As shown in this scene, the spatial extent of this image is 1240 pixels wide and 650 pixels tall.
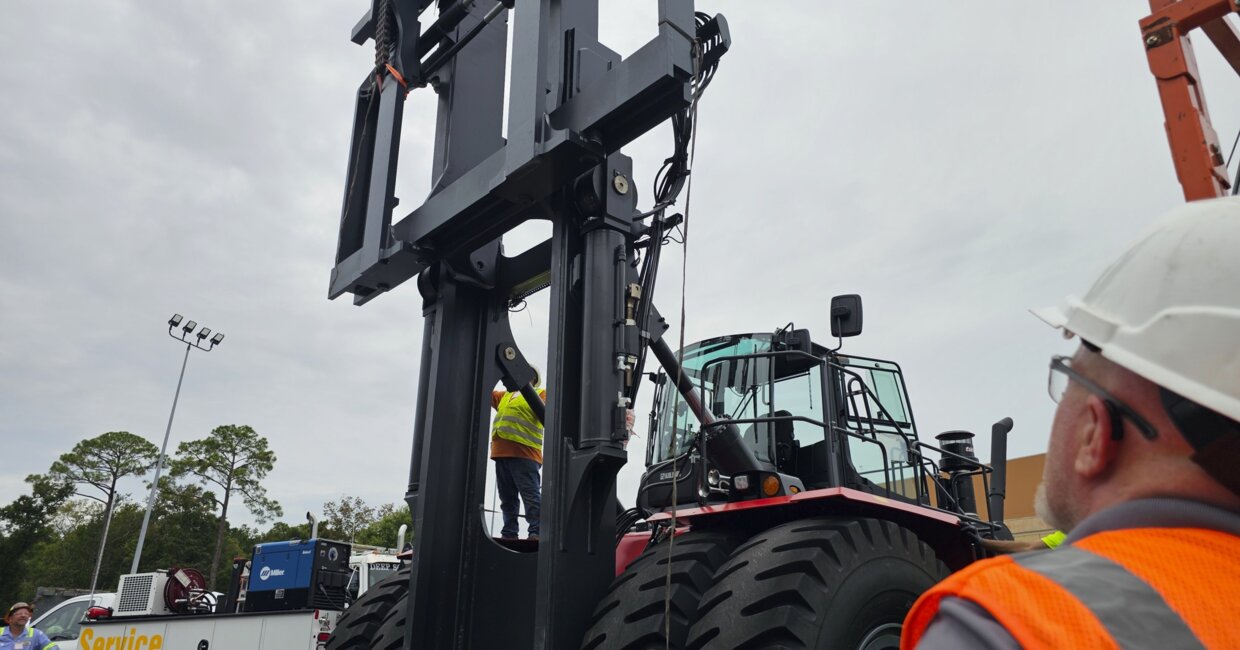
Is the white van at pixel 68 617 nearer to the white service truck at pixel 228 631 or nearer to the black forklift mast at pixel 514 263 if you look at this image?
the white service truck at pixel 228 631

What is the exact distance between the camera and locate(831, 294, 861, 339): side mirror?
4.89m

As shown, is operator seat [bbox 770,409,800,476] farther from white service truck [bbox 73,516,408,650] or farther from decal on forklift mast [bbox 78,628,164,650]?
decal on forklift mast [bbox 78,628,164,650]

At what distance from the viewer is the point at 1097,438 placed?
1.18 meters

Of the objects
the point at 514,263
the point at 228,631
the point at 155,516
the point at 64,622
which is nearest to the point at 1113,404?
the point at 514,263

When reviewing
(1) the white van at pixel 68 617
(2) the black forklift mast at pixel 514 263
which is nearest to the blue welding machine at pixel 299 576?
(1) the white van at pixel 68 617

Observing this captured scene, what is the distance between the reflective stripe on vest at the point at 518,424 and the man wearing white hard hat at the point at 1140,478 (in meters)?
4.85

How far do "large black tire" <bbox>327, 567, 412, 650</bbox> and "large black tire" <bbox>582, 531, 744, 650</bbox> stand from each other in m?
1.83

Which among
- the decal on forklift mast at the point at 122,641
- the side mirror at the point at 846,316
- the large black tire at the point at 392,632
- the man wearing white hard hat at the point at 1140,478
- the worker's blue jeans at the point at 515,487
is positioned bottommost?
the decal on forklift mast at the point at 122,641

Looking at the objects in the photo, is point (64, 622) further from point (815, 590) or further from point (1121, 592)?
point (1121, 592)

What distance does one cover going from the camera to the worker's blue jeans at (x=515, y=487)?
19.6 ft

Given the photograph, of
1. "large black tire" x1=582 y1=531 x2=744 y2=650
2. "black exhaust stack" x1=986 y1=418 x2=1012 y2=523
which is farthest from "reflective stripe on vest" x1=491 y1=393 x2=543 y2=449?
"black exhaust stack" x1=986 y1=418 x2=1012 y2=523

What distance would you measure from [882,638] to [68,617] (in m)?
15.4

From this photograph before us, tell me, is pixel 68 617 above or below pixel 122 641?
above

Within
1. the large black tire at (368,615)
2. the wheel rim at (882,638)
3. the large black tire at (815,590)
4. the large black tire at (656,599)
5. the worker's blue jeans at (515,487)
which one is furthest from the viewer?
the worker's blue jeans at (515,487)
